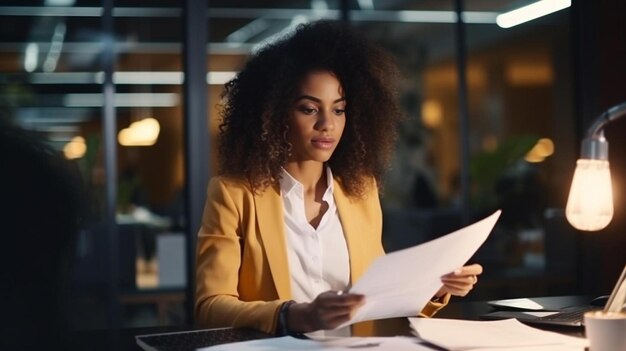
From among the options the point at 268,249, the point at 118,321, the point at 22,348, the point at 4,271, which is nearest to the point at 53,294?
the point at 4,271

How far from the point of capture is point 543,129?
35.6 feet

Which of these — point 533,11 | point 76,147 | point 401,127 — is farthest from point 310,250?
point 401,127

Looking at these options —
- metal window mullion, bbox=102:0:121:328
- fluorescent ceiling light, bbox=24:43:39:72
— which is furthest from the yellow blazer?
fluorescent ceiling light, bbox=24:43:39:72

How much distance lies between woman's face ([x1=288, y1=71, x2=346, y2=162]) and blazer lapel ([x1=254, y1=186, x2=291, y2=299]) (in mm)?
141

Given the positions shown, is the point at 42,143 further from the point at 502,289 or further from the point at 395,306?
the point at 502,289

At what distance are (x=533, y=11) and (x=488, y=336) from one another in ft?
18.1

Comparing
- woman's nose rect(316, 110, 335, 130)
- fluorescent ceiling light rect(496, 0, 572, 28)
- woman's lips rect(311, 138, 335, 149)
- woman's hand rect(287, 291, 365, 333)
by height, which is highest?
fluorescent ceiling light rect(496, 0, 572, 28)

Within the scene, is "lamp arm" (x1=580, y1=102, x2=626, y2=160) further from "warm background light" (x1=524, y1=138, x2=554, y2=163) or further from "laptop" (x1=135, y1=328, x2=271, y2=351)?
"warm background light" (x1=524, y1=138, x2=554, y2=163)

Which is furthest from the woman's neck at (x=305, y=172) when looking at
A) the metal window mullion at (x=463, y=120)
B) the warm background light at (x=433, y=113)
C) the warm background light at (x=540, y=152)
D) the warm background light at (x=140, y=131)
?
the warm background light at (x=433, y=113)

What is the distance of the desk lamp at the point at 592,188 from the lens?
1.52 meters

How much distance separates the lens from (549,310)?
2.12 metres

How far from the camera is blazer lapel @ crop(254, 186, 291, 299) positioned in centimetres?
213

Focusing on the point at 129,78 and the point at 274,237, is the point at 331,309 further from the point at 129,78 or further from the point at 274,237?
the point at 129,78

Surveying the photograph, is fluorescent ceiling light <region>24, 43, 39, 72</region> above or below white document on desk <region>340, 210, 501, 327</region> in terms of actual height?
above
